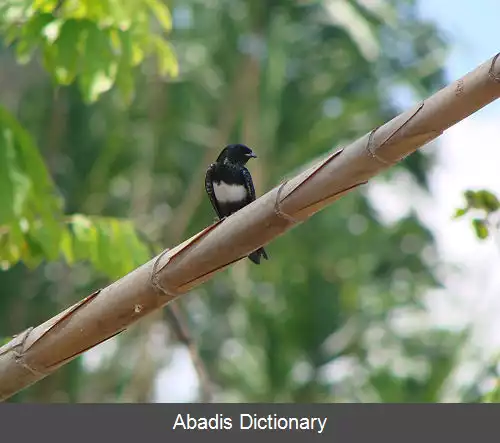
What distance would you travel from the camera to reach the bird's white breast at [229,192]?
5.75 meters

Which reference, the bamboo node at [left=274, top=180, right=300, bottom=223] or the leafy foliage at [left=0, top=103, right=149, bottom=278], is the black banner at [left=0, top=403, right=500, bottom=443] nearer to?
the leafy foliage at [left=0, top=103, right=149, bottom=278]

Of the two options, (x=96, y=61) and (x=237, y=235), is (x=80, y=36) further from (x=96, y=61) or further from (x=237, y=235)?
(x=237, y=235)

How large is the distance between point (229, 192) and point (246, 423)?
1.82 m

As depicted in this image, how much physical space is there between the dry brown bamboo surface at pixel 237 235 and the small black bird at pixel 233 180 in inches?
96.1

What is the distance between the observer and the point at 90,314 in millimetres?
3215

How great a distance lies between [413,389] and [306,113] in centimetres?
531

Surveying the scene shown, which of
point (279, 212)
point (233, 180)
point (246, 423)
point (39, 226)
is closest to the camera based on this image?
point (279, 212)

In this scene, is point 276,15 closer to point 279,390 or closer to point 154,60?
point 154,60

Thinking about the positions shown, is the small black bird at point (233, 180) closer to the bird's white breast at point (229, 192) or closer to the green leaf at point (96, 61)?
the bird's white breast at point (229, 192)

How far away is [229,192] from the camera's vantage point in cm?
577

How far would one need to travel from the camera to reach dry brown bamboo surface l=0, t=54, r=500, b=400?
2699mm

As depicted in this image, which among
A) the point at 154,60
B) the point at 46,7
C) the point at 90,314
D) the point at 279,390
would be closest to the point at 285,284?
the point at 279,390

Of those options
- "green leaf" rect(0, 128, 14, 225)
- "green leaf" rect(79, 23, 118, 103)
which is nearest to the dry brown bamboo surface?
"green leaf" rect(0, 128, 14, 225)

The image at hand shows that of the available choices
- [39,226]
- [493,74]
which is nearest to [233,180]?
[39,226]
